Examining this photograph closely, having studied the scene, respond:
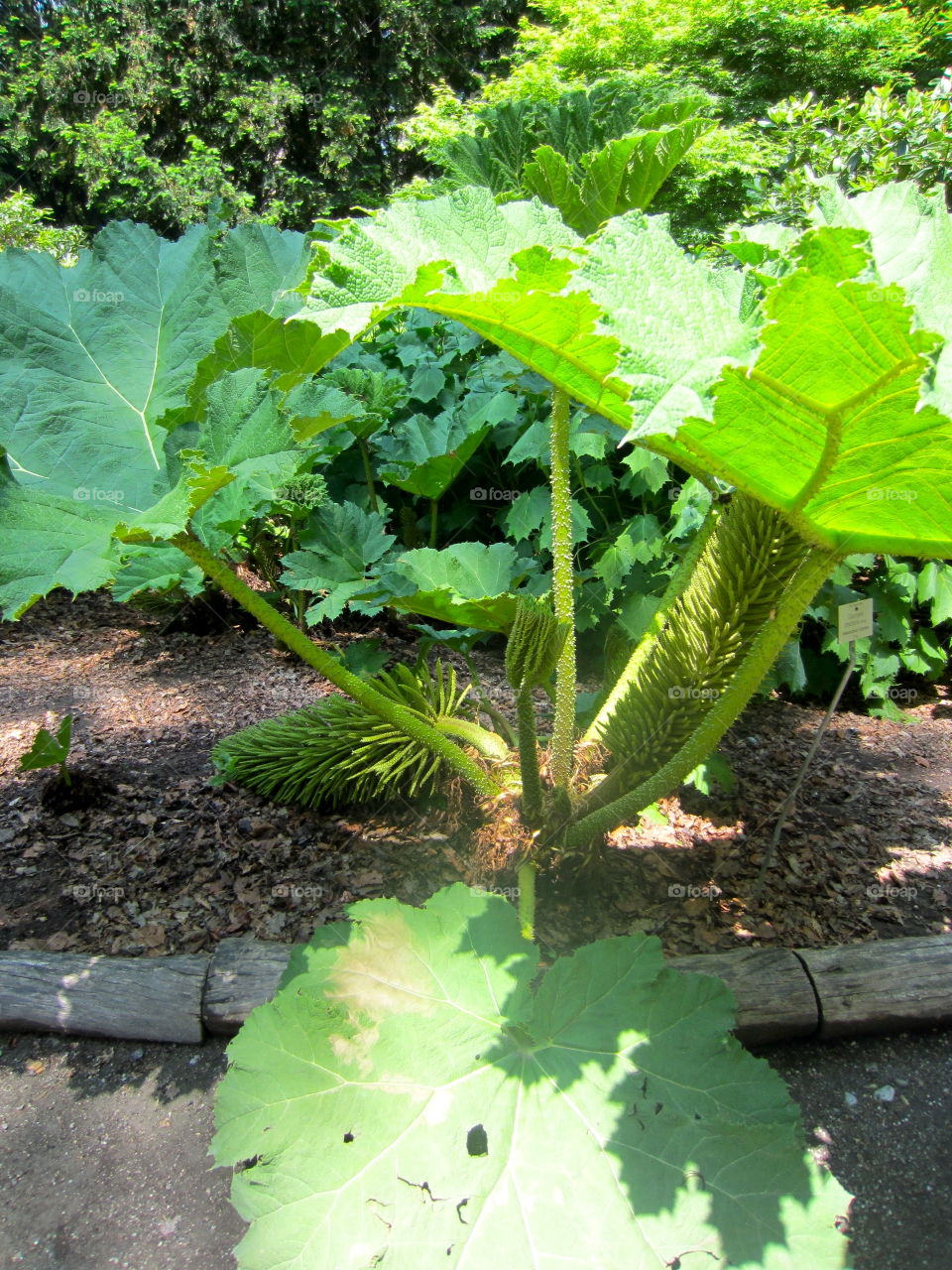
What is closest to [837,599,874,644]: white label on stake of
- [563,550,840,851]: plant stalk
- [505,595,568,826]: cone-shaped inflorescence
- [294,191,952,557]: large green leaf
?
[563,550,840,851]: plant stalk

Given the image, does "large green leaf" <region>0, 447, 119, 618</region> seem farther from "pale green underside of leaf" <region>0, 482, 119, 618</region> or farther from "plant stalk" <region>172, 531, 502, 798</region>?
"plant stalk" <region>172, 531, 502, 798</region>

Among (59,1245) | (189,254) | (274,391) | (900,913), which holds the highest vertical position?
(189,254)

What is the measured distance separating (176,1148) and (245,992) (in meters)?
0.29

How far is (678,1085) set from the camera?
50.5 inches

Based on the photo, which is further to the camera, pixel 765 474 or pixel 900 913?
pixel 900 913

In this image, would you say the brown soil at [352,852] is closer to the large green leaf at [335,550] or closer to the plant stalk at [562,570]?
the plant stalk at [562,570]

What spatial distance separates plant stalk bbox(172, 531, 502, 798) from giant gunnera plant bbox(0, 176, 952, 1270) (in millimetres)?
13

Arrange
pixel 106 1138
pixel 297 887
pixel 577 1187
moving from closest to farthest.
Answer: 1. pixel 577 1187
2. pixel 106 1138
3. pixel 297 887

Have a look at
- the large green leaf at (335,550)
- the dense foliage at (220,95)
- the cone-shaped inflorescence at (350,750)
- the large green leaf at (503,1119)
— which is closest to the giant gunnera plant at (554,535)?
the large green leaf at (503,1119)

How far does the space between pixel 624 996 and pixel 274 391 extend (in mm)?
1176

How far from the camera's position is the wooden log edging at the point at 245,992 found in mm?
1698

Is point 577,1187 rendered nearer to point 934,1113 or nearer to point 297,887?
point 934,1113

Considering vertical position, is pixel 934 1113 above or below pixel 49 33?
below

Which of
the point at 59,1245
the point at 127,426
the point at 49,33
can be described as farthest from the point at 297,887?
the point at 49,33
